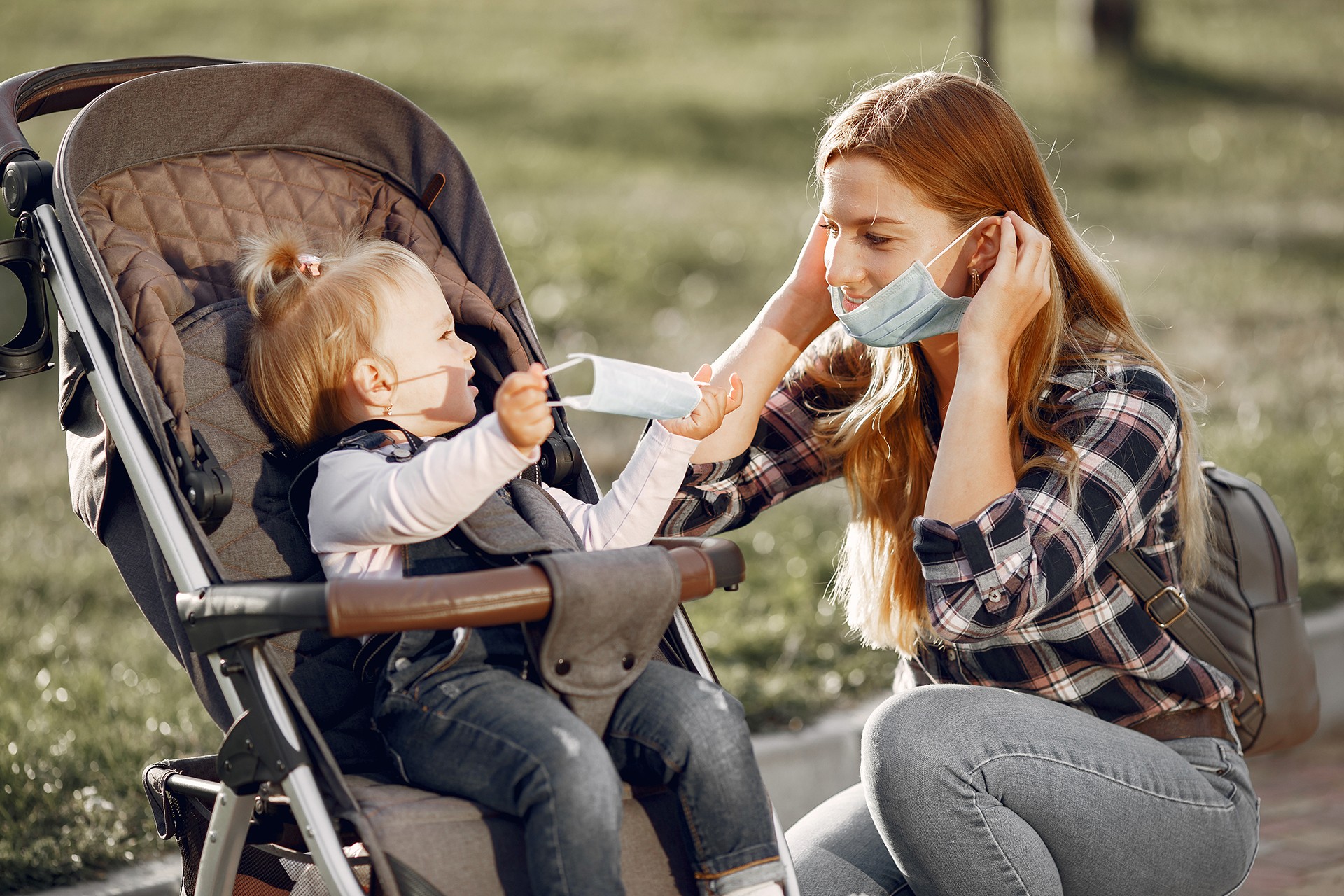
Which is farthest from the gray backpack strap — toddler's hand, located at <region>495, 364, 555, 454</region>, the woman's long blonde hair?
toddler's hand, located at <region>495, 364, 555, 454</region>

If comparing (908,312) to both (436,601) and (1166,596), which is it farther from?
(436,601)

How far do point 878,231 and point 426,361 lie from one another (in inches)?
35.1

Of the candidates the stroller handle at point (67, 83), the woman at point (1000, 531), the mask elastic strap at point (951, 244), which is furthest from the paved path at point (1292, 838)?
the mask elastic strap at point (951, 244)

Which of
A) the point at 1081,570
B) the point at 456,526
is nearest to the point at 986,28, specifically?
the point at 1081,570

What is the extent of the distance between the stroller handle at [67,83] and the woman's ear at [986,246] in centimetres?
151

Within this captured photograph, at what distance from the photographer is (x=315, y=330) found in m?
2.52

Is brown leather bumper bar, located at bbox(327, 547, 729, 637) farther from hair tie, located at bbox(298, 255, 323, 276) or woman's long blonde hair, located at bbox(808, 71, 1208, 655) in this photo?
woman's long blonde hair, located at bbox(808, 71, 1208, 655)

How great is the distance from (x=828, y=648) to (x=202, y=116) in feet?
8.59

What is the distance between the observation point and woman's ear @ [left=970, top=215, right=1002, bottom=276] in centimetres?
267

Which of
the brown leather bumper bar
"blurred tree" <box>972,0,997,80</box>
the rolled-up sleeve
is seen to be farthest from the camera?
"blurred tree" <box>972,0,997,80</box>

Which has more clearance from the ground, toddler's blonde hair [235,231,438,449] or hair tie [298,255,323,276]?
hair tie [298,255,323,276]

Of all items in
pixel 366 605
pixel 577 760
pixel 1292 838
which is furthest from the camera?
pixel 1292 838

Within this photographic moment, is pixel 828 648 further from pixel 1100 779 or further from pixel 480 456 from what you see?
pixel 480 456

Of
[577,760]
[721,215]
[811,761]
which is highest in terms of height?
[577,760]
